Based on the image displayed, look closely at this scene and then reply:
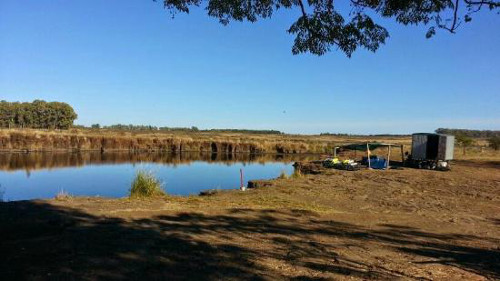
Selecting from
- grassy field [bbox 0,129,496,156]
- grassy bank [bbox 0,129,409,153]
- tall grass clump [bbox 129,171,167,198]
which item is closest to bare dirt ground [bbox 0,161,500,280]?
tall grass clump [bbox 129,171,167,198]

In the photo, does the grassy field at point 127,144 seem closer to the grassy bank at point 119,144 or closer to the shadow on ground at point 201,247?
the grassy bank at point 119,144

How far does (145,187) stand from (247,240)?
7042 mm

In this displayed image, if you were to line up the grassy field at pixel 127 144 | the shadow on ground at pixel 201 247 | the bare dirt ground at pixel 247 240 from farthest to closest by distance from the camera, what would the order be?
the grassy field at pixel 127 144 → the bare dirt ground at pixel 247 240 → the shadow on ground at pixel 201 247

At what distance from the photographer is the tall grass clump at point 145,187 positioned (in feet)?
46.3

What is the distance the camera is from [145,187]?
14289mm

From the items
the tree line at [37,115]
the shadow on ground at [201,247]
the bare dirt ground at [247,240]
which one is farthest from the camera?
the tree line at [37,115]

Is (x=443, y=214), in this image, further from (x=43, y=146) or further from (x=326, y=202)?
(x=43, y=146)

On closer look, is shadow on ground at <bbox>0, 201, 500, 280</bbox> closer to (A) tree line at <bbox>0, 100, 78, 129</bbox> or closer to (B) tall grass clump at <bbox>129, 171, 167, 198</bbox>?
(B) tall grass clump at <bbox>129, 171, 167, 198</bbox>

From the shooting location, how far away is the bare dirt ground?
5.99 m

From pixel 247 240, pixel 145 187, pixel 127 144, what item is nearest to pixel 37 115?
pixel 127 144

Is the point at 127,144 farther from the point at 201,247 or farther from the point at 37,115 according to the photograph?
the point at 37,115

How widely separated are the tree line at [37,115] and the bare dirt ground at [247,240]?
116 m

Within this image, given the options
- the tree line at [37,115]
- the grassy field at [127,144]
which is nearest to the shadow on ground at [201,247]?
the grassy field at [127,144]

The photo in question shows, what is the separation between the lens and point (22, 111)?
118812mm
